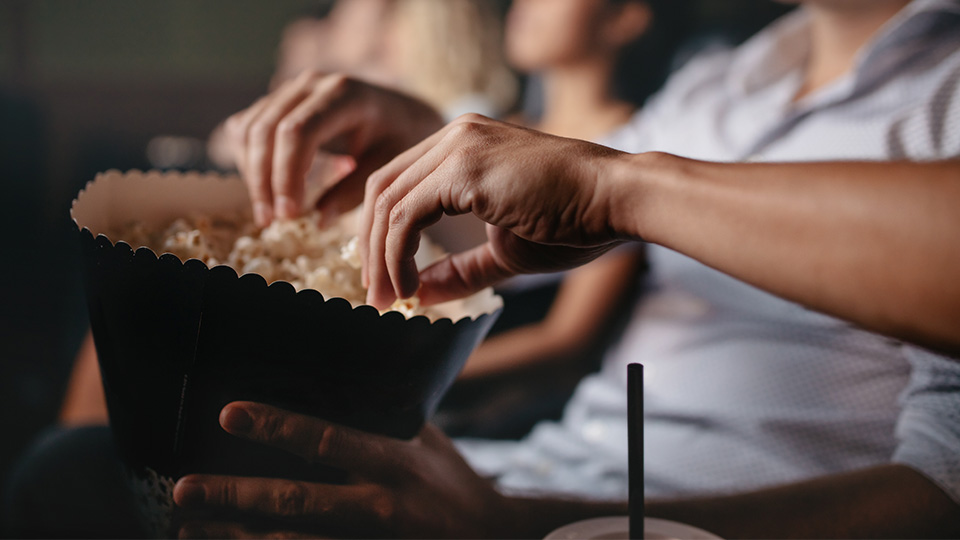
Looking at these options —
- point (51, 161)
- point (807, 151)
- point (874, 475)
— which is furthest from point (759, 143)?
point (51, 161)

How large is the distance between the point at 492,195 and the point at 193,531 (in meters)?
0.34

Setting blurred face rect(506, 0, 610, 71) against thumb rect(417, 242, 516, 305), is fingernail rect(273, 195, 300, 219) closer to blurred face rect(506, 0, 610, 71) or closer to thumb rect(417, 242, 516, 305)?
thumb rect(417, 242, 516, 305)

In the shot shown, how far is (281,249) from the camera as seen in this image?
0.67m

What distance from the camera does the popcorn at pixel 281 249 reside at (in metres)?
0.60

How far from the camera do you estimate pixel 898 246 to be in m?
0.37

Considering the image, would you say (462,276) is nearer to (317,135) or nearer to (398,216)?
(398,216)

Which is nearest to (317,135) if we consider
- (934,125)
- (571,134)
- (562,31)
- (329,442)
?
(329,442)

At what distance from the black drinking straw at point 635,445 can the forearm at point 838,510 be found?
0.24 m

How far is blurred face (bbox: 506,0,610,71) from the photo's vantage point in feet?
6.13

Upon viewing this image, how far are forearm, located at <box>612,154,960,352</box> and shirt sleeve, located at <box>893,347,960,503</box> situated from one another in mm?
416

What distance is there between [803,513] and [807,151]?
1.83 ft

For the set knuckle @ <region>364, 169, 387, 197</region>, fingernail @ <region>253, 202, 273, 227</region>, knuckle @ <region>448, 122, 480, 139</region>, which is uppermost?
fingernail @ <region>253, 202, 273, 227</region>

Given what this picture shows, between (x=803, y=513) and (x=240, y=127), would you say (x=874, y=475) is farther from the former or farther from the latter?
(x=240, y=127)

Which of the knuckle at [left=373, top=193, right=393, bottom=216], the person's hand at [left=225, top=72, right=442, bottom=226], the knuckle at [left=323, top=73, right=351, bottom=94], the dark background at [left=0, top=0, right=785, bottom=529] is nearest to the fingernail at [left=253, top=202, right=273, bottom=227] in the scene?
the person's hand at [left=225, top=72, right=442, bottom=226]
